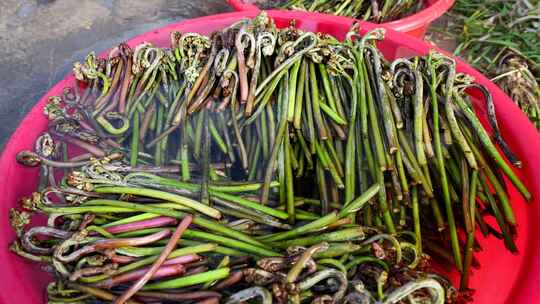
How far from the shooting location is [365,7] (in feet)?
8.69

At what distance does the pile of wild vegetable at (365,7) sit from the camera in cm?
256

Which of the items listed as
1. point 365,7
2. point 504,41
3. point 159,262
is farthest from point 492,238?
point 504,41

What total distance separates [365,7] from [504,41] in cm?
106

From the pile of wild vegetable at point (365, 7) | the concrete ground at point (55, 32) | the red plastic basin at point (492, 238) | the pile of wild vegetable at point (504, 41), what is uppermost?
the concrete ground at point (55, 32)

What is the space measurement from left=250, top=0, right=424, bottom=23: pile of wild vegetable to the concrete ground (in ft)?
3.28

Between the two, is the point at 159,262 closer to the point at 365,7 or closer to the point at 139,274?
the point at 139,274

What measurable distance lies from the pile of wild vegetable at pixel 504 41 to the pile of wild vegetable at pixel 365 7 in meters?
0.68

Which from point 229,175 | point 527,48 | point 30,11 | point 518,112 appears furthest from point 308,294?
point 30,11

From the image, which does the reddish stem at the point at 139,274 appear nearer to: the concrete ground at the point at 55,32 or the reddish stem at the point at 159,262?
the reddish stem at the point at 159,262

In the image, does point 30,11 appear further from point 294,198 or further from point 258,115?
point 294,198

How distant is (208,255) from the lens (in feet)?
4.08

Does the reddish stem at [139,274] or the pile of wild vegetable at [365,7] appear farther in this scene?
the pile of wild vegetable at [365,7]

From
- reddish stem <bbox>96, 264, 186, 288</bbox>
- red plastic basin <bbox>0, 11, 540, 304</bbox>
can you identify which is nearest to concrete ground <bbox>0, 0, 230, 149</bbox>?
red plastic basin <bbox>0, 11, 540, 304</bbox>

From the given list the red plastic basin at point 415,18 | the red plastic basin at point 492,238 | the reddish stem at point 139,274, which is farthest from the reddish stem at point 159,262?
the red plastic basin at point 415,18
